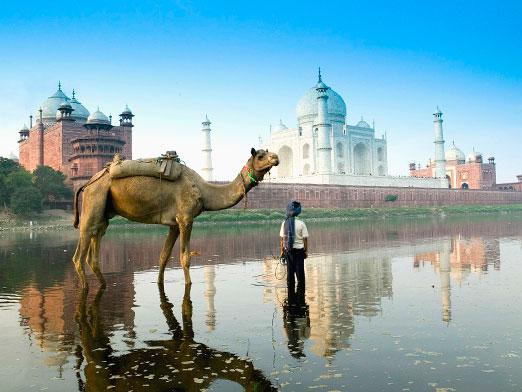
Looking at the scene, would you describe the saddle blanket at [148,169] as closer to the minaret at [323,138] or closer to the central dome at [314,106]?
the minaret at [323,138]

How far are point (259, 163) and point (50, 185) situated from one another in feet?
129

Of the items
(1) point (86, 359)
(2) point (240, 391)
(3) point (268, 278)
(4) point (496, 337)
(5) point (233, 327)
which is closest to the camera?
(2) point (240, 391)

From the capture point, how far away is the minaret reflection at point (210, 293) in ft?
16.7

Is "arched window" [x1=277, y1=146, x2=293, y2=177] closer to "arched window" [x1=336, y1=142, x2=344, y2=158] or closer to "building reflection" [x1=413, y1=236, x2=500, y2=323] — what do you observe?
"arched window" [x1=336, y1=142, x2=344, y2=158]

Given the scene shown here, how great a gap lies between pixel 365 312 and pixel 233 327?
4.85 feet

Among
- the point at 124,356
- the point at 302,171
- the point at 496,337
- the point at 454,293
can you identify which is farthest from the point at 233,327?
the point at 302,171

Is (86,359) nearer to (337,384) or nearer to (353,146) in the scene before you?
(337,384)

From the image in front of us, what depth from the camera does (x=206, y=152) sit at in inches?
2368

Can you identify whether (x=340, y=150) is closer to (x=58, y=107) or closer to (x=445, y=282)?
(x=58, y=107)

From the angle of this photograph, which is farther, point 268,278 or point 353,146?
point 353,146

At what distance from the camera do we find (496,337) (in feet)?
14.1

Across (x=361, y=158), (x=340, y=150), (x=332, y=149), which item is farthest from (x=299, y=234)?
(x=361, y=158)

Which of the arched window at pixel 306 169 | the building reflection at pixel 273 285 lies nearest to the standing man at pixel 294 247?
the building reflection at pixel 273 285

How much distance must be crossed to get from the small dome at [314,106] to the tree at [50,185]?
3332 cm
